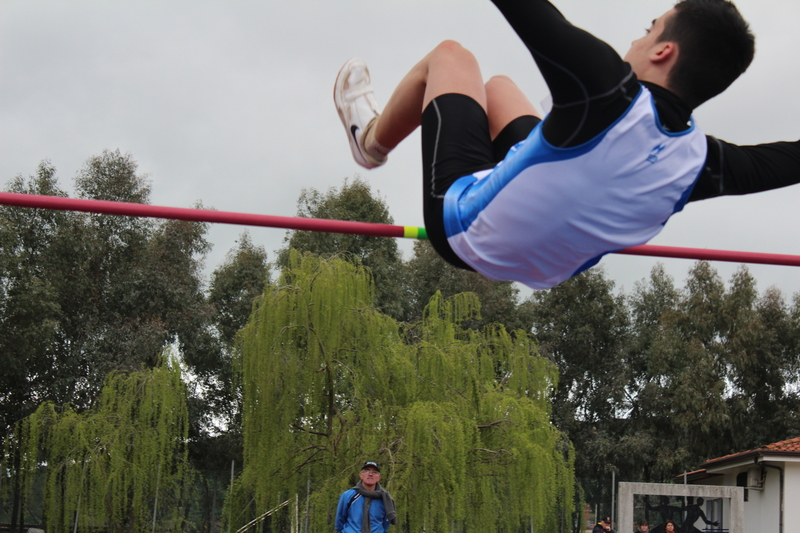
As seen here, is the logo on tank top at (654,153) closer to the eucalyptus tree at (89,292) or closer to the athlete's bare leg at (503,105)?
the athlete's bare leg at (503,105)

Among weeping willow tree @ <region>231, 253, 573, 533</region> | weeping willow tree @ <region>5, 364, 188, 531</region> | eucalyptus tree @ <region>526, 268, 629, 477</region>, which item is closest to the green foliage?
eucalyptus tree @ <region>526, 268, 629, 477</region>

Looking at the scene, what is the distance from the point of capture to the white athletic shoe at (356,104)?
90.3 inches

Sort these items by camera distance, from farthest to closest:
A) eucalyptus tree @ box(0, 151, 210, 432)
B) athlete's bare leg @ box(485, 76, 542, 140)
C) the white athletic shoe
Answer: eucalyptus tree @ box(0, 151, 210, 432) < the white athletic shoe < athlete's bare leg @ box(485, 76, 542, 140)

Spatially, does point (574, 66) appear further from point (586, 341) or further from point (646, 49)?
point (586, 341)

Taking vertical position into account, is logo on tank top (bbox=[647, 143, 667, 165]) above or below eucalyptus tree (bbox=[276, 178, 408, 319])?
below

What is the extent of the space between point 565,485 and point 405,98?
10455 mm

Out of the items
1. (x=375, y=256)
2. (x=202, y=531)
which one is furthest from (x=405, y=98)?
(x=375, y=256)

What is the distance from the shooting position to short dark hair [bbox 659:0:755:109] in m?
1.64

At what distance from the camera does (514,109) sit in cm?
204

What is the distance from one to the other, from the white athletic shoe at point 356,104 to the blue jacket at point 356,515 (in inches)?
173

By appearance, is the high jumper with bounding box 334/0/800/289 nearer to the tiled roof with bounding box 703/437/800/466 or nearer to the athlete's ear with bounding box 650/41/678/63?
the athlete's ear with bounding box 650/41/678/63

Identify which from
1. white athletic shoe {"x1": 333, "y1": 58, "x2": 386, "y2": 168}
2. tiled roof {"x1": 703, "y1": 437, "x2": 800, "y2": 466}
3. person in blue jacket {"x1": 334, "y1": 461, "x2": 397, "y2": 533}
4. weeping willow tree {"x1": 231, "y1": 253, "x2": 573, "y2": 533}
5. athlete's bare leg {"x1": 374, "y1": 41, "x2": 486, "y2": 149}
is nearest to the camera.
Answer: athlete's bare leg {"x1": 374, "y1": 41, "x2": 486, "y2": 149}

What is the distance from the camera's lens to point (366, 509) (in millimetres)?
6211

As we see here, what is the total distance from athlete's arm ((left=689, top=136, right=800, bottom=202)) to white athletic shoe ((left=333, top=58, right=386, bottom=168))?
822 millimetres
